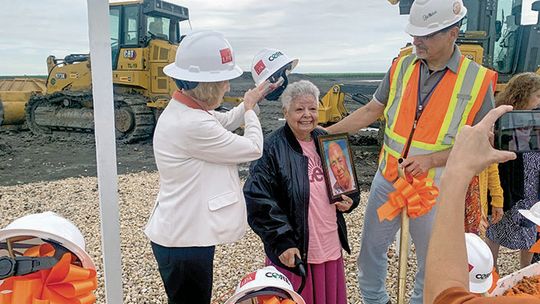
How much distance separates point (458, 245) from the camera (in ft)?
3.52

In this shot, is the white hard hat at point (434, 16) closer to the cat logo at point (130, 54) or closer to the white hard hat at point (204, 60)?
the white hard hat at point (204, 60)

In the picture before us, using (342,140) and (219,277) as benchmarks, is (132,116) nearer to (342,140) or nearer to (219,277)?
(219,277)

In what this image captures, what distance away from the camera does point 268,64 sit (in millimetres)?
2420

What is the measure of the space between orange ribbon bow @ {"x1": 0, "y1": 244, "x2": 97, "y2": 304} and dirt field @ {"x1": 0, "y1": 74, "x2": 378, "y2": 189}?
669 centimetres

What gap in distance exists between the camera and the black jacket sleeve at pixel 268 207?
238 centimetres

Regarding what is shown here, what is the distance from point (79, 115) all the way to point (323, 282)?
453 inches

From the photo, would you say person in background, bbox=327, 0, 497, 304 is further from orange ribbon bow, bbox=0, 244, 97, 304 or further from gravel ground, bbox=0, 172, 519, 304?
orange ribbon bow, bbox=0, 244, 97, 304

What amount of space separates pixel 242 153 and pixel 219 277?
2444 millimetres

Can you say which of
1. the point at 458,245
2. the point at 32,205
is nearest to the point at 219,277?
the point at 458,245

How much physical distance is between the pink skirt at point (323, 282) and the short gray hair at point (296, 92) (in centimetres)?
86

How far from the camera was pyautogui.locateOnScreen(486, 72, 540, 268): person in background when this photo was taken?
10.0ft

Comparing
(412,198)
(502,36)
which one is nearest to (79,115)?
(502,36)

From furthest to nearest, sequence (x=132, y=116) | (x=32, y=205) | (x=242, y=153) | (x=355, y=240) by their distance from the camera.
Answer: (x=132, y=116), (x=32, y=205), (x=355, y=240), (x=242, y=153)

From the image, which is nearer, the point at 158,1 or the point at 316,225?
the point at 316,225
